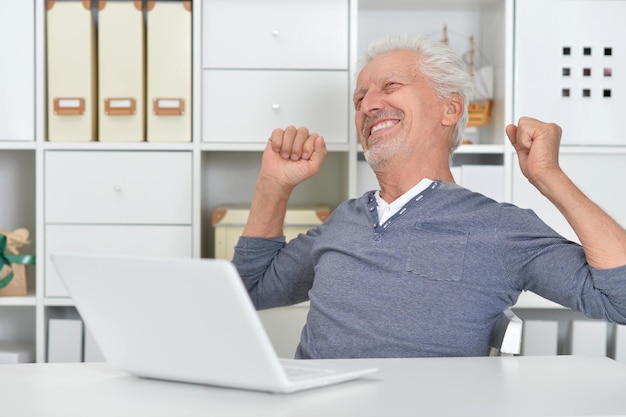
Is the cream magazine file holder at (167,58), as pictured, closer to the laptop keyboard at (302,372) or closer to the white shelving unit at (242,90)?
the white shelving unit at (242,90)

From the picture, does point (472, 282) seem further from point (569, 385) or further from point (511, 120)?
point (511, 120)

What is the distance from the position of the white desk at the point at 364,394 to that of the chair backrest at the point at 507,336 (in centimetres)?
23

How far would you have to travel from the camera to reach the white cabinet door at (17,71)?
2.33 metres

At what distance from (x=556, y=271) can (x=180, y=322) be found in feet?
2.30

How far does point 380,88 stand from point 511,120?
685 mm

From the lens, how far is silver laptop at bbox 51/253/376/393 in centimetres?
87

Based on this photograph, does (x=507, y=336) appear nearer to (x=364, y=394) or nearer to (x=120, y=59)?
(x=364, y=394)

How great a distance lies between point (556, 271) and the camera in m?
1.40

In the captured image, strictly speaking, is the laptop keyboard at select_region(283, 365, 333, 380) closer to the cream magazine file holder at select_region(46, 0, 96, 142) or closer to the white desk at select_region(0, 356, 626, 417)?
the white desk at select_region(0, 356, 626, 417)

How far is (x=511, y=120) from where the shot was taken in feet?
7.73

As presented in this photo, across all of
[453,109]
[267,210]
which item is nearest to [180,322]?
[267,210]

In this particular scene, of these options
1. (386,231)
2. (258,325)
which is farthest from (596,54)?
(258,325)

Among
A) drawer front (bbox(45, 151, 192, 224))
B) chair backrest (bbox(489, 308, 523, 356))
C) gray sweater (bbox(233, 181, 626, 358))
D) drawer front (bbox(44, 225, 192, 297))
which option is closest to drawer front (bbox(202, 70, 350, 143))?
drawer front (bbox(45, 151, 192, 224))

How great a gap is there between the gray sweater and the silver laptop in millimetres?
446
